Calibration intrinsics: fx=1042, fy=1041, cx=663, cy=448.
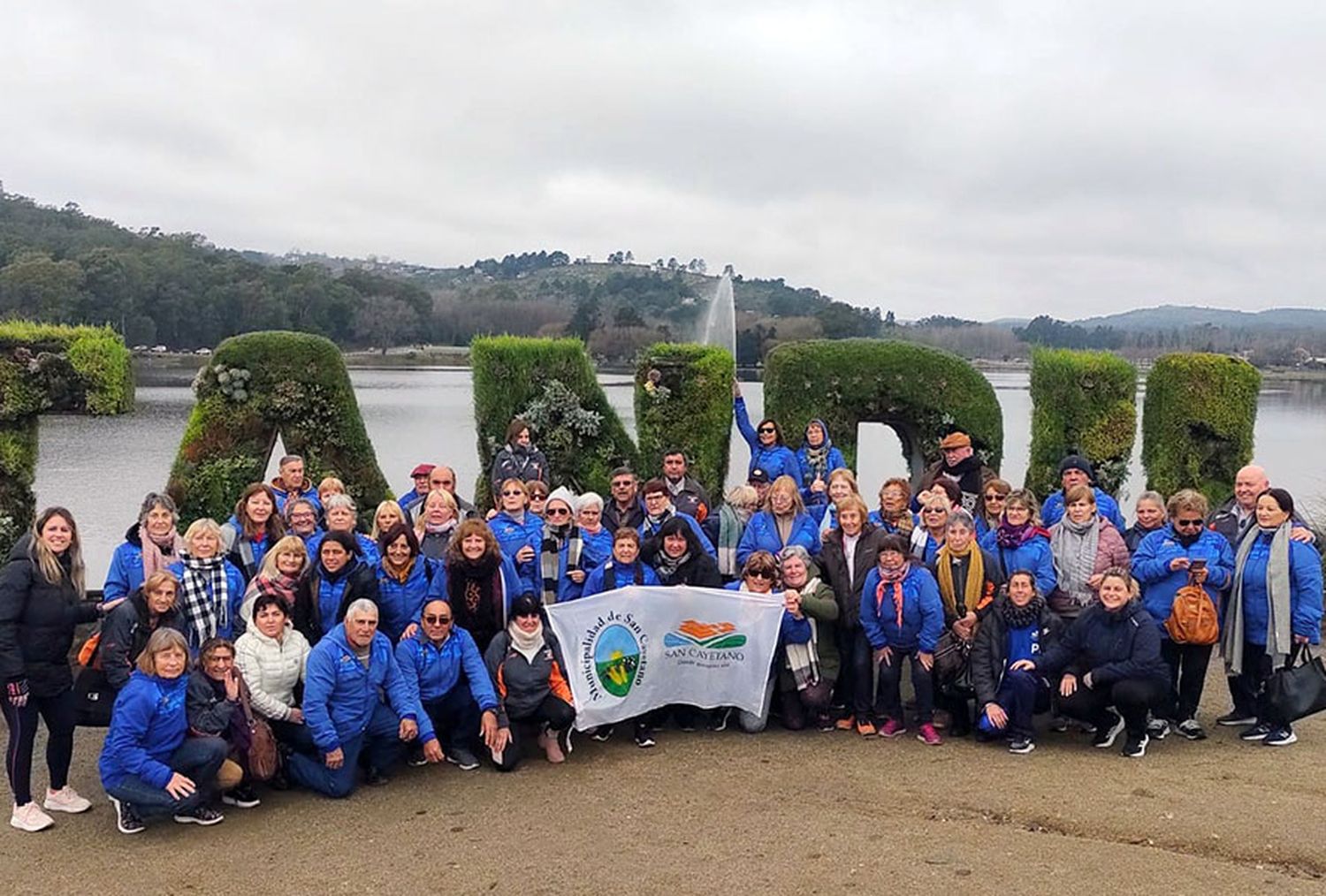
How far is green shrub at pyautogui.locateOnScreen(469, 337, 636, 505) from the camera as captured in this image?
1049 cm

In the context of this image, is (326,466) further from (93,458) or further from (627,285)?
(627,285)

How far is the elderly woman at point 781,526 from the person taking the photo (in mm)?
7371

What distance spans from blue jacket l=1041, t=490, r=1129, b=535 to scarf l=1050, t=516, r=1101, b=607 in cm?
24

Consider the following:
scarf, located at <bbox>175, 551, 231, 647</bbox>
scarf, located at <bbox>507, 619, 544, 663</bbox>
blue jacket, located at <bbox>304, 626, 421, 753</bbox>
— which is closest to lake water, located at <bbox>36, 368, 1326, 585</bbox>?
scarf, located at <bbox>507, 619, 544, 663</bbox>

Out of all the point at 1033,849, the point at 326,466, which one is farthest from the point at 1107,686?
the point at 326,466

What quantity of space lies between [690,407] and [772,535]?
338 cm

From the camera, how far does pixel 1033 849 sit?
497 cm

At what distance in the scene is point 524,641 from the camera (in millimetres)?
6445

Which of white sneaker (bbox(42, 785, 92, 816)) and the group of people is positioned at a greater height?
the group of people

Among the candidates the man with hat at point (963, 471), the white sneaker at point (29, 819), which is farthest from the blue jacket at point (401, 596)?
the man with hat at point (963, 471)

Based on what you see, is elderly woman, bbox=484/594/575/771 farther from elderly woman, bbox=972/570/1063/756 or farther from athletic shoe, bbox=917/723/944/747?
elderly woman, bbox=972/570/1063/756

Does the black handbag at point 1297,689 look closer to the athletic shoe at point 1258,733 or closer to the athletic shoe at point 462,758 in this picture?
the athletic shoe at point 1258,733

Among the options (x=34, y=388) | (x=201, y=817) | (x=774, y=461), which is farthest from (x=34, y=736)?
(x=774, y=461)

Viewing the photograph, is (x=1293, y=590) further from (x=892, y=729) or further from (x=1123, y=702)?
(x=892, y=729)
